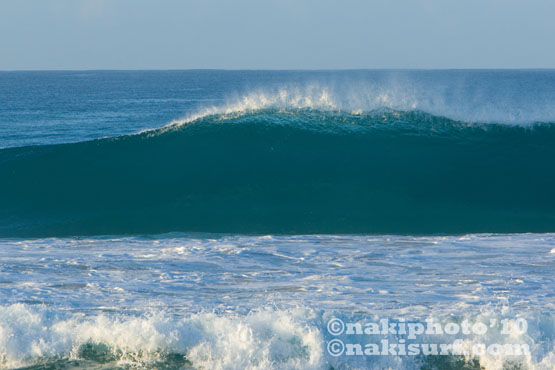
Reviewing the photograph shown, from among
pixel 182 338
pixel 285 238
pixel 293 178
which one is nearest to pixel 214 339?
pixel 182 338

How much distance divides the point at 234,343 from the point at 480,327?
1.84 metres

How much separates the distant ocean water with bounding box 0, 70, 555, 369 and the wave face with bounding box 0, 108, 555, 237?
0.04 m

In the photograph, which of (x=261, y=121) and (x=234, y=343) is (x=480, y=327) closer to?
(x=234, y=343)

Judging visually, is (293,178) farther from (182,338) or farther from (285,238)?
(182,338)

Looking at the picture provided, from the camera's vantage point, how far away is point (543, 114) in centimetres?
1245

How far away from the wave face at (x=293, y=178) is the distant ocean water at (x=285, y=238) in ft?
0.13

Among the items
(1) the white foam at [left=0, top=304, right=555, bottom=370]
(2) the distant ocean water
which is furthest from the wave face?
(1) the white foam at [left=0, top=304, right=555, bottom=370]

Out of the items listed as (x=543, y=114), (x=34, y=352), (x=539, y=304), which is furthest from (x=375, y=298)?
(x=543, y=114)

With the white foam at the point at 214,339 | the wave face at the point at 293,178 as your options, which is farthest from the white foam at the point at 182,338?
the wave face at the point at 293,178

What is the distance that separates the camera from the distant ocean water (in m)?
4.61

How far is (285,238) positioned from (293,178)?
3133mm

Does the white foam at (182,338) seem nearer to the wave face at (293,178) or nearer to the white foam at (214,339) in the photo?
the white foam at (214,339)

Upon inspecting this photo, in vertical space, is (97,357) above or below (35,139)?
below

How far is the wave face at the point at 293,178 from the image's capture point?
9375 millimetres
